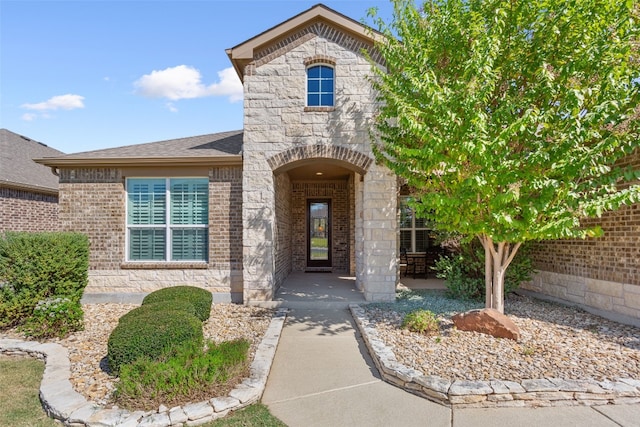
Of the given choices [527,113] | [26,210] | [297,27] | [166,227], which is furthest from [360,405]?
[26,210]

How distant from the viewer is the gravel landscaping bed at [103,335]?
4.11 metres

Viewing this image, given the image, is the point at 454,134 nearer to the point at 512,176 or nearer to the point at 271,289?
the point at 512,176

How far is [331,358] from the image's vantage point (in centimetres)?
496

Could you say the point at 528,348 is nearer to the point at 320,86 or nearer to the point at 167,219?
the point at 320,86

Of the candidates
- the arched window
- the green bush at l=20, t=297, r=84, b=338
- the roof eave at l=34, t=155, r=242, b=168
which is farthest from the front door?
the green bush at l=20, t=297, r=84, b=338

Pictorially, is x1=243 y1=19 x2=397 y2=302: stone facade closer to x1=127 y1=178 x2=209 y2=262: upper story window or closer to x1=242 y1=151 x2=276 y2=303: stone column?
x1=242 y1=151 x2=276 y2=303: stone column

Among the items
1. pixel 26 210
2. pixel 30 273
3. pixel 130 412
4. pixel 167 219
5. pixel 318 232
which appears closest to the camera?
pixel 130 412

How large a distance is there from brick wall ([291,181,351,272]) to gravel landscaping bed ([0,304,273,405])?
17.7 ft

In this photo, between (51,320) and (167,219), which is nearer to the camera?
(51,320)

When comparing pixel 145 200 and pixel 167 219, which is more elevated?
pixel 145 200

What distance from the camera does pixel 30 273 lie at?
610cm

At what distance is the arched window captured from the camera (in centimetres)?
802

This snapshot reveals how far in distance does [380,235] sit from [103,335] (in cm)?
563

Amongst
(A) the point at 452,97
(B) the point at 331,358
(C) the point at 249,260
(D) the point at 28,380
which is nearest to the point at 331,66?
(A) the point at 452,97
